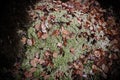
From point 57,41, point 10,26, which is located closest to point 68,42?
point 57,41

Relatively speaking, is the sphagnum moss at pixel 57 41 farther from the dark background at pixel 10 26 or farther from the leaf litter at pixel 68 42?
the dark background at pixel 10 26

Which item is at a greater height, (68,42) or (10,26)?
(10,26)

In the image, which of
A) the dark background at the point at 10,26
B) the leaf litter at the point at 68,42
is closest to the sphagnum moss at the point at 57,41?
the leaf litter at the point at 68,42

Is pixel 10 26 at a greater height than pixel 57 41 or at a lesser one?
greater

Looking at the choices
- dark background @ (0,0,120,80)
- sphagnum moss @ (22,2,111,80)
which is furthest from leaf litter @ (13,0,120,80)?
dark background @ (0,0,120,80)

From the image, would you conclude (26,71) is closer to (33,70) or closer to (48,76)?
(33,70)

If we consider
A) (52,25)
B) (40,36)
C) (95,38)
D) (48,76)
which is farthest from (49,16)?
(48,76)

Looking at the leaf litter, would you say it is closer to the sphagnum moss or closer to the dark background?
the sphagnum moss

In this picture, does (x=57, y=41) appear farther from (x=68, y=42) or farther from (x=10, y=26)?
(x=10, y=26)
